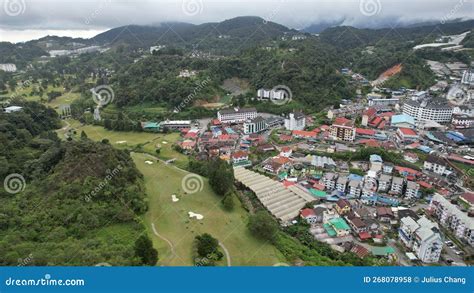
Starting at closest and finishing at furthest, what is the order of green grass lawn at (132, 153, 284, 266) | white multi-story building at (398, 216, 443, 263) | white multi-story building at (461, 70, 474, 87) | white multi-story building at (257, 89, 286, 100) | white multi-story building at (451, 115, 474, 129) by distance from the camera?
green grass lawn at (132, 153, 284, 266) → white multi-story building at (398, 216, 443, 263) → white multi-story building at (451, 115, 474, 129) → white multi-story building at (257, 89, 286, 100) → white multi-story building at (461, 70, 474, 87)

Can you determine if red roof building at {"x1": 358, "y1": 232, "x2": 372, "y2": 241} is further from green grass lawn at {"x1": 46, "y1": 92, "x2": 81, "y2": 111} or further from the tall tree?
green grass lawn at {"x1": 46, "y1": 92, "x2": 81, "y2": 111}

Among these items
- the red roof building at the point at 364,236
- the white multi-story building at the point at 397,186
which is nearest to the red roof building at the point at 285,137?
the white multi-story building at the point at 397,186

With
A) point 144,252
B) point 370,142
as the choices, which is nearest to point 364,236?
point 144,252

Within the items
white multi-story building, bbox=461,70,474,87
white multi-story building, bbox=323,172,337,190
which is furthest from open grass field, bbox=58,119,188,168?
white multi-story building, bbox=461,70,474,87

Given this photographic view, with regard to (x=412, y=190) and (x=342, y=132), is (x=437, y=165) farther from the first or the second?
(x=342, y=132)

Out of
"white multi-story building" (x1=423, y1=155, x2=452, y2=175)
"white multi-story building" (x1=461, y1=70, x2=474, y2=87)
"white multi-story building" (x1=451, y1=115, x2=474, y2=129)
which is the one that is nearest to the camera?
"white multi-story building" (x1=423, y1=155, x2=452, y2=175)

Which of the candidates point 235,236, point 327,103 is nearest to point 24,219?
point 235,236

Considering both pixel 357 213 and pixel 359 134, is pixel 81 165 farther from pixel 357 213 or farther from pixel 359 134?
pixel 359 134

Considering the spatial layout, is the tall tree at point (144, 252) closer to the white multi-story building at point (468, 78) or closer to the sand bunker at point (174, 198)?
the sand bunker at point (174, 198)
